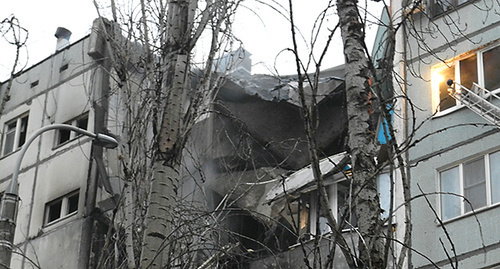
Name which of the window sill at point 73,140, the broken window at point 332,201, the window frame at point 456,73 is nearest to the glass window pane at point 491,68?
the window frame at point 456,73

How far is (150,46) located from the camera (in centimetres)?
1202

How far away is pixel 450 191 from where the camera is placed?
63.3ft

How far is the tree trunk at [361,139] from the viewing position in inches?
286

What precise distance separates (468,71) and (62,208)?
9.83 metres

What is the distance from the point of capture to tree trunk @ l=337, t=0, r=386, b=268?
7.27m

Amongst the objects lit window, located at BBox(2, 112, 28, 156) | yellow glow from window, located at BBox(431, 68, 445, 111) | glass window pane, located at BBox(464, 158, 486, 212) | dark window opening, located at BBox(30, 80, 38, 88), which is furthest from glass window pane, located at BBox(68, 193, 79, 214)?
glass window pane, located at BBox(464, 158, 486, 212)

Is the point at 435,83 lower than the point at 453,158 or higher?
higher

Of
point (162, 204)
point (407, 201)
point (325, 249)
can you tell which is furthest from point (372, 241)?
point (325, 249)

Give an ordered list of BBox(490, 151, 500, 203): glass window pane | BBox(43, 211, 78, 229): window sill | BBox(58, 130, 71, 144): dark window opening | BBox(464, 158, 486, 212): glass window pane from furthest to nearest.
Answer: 1. BBox(58, 130, 71, 144): dark window opening
2. BBox(43, 211, 78, 229): window sill
3. BBox(464, 158, 486, 212): glass window pane
4. BBox(490, 151, 500, 203): glass window pane

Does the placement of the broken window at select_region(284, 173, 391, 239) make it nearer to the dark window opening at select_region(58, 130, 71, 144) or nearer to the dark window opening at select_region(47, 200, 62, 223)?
the dark window opening at select_region(47, 200, 62, 223)

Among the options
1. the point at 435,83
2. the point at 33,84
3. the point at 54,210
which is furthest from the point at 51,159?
the point at 435,83

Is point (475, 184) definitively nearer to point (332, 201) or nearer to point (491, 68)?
point (491, 68)

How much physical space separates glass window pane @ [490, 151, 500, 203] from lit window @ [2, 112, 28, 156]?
12.8 metres

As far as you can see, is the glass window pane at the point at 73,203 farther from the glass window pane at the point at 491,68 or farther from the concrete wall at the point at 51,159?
the glass window pane at the point at 491,68
